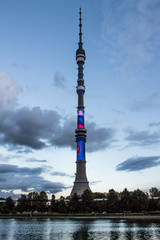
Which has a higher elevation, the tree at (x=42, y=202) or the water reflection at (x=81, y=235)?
the tree at (x=42, y=202)

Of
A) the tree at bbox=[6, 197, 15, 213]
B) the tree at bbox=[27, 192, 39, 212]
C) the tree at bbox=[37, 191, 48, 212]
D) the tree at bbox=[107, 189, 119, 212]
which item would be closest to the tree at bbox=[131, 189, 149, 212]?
the tree at bbox=[107, 189, 119, 212]

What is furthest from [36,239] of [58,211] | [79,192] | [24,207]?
[79,192]

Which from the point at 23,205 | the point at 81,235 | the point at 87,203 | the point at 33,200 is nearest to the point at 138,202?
the point at 87,203

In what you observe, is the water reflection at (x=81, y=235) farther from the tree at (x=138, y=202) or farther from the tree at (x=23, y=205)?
the tree at (x=23, y=205)

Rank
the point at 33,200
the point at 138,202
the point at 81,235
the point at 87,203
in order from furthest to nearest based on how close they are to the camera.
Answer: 1. the point at 33,200
2. the point at 87,203
3. the point at 138,202
4. the point at 81,235

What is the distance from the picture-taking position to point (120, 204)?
480 feet

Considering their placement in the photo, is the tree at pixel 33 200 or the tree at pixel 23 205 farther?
the tree at pixel 33 200

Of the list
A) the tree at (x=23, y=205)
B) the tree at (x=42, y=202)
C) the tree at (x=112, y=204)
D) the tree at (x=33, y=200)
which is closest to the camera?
the tree at (x=112, y=204)

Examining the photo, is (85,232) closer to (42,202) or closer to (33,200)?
(42,202)

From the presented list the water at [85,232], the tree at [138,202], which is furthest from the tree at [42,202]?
the water at [85,232]

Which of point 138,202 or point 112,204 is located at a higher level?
point 138,202

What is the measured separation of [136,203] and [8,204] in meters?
84.0

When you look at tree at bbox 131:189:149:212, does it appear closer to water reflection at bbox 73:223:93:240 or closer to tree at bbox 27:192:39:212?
tree at bbox 27:192:39:212

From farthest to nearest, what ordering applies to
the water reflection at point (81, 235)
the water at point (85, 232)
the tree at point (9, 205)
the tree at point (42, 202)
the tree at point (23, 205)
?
the tree at point (9, 205)
the tree at point (42, 202)
the tree at point (23, 205)
the water at point (85, 232)
the water reflection at point (81, 235)
